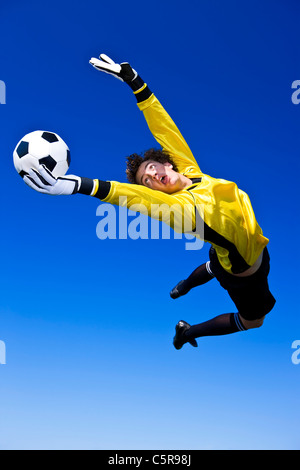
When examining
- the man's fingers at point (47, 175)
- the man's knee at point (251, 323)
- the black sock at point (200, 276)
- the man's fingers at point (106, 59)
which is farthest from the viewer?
the black sock at point (200, 276)

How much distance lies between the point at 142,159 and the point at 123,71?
1.04m

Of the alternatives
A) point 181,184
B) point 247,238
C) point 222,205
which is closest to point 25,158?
point 181,184

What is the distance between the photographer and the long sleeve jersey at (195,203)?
3912 millimetres

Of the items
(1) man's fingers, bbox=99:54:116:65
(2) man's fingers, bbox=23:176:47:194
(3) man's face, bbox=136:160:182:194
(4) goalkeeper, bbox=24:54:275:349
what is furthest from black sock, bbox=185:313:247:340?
(1) man's fingers, bbox=99:54:116:65

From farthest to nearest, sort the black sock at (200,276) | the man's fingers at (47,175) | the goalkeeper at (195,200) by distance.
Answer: the black sock at (200,276), the goalkeeper at (195,200), the man's fingers at (47,175)

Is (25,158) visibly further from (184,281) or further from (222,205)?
(184,281)

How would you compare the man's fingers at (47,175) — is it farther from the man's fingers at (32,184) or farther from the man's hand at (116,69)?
the man's hand at (116,69)

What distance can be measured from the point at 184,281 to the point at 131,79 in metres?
2.90

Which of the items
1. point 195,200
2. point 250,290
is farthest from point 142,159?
point 250,290

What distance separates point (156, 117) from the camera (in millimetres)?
5207

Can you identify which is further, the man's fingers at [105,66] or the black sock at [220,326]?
the black sock at [220,326]

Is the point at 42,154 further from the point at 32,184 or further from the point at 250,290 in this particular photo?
the point at 250,290

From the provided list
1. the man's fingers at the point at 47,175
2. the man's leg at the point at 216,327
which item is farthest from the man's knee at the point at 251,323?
the man's fingers at the point at 47,175

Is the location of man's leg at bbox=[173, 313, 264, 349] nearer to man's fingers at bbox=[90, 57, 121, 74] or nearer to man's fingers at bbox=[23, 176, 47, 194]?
man's fingers at bbox=[23, 176, 47, 194]
